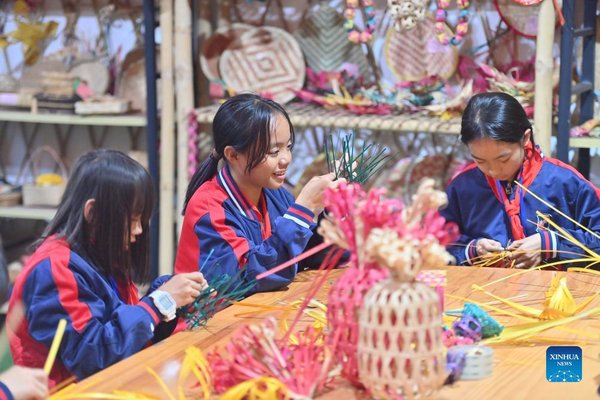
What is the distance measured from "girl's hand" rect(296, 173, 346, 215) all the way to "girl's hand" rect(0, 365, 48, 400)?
773 mm

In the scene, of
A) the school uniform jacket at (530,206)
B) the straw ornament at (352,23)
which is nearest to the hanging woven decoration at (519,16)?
the straw ornament at (352,23)

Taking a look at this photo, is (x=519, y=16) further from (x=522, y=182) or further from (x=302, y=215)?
(x=302, y=215)

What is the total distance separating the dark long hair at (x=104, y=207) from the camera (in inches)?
59.4

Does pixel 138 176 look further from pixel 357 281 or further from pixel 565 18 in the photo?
pixel 565 18

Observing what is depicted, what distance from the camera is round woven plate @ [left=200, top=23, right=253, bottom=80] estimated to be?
11.1 feet

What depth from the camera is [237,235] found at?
191cm

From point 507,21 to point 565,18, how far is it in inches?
10.5

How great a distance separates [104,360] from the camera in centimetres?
146

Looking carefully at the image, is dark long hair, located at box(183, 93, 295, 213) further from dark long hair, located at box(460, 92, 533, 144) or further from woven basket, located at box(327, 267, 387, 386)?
woven basket, located at box(327, 267, 387, 386)

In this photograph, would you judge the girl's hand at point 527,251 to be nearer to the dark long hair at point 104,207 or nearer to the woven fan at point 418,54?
the dark long hair at point 104,207

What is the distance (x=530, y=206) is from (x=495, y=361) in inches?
39.3

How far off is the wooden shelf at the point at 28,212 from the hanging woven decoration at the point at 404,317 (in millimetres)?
2553

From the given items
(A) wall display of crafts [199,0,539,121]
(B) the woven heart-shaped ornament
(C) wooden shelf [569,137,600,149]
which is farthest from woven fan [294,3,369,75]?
(C) wooden shelf [569,137,600,149]

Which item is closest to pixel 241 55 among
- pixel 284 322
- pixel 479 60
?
pixel 479 60
